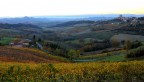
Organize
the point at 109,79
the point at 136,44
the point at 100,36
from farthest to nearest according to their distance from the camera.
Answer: the point at 100,36
the point at 136,44
the point at 109,79

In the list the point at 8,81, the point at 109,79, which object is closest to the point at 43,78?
the point at 8,81

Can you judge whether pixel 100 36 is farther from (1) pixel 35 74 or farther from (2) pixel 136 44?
(1) pixel 35 74

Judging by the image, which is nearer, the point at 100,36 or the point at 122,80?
the point at 122,80

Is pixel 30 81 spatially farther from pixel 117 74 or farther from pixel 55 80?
pixel 117 74

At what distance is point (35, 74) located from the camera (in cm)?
2245

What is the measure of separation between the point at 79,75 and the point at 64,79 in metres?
1.19

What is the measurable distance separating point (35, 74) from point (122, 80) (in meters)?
6.02

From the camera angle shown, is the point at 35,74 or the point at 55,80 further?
the point at 35,74

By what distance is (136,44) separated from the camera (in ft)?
313

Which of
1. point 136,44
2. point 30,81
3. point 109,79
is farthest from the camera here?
point 136,44

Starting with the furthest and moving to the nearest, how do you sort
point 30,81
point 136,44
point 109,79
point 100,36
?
point 100,36, point 136,44, point 109,79, point 30,81

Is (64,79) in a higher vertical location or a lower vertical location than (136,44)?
higher

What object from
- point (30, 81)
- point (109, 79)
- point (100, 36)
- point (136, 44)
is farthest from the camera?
point (100, 36)

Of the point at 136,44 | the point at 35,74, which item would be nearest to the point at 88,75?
the point at 35,74
